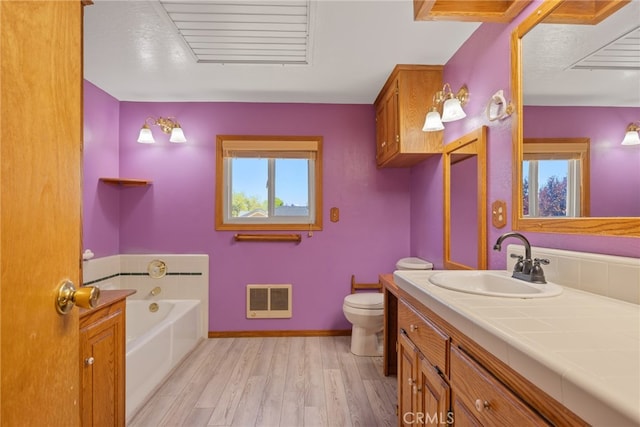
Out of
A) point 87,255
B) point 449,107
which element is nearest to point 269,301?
point 87,255

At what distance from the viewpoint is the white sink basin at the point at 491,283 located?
43.3 inches

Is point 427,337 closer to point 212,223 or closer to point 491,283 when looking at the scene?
point 491,283

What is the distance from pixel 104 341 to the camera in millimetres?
1347

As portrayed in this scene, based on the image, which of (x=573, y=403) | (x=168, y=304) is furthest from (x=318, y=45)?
(x=168, y=304)

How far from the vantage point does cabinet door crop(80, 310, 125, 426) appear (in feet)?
4.03

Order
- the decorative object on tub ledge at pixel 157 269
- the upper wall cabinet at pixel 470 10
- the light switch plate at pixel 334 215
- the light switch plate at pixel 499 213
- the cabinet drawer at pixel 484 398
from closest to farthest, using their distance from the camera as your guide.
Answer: the cabinet drawer at pixel 484 398, the upper wall cabinet at pixel 470 10, the light switch plate at pixel 499 213, the decorative object on tub ledge at pixel 157 269, the light switch plate at pixel 334 215

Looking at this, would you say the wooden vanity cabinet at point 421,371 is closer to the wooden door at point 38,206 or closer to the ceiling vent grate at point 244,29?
the wooden door at point 38,206

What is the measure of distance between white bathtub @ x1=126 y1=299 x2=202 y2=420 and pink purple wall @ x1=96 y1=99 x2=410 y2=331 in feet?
1.06

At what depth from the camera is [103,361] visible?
1.34 metres

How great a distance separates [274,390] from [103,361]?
1.09 meters

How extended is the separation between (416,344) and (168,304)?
2423 mm

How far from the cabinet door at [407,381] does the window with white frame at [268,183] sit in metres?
1.74

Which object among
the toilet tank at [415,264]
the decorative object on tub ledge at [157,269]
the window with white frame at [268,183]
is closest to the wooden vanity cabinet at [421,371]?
the toilet tank at [415,264]

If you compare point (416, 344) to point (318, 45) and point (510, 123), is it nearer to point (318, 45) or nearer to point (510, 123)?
point (510, 123)
